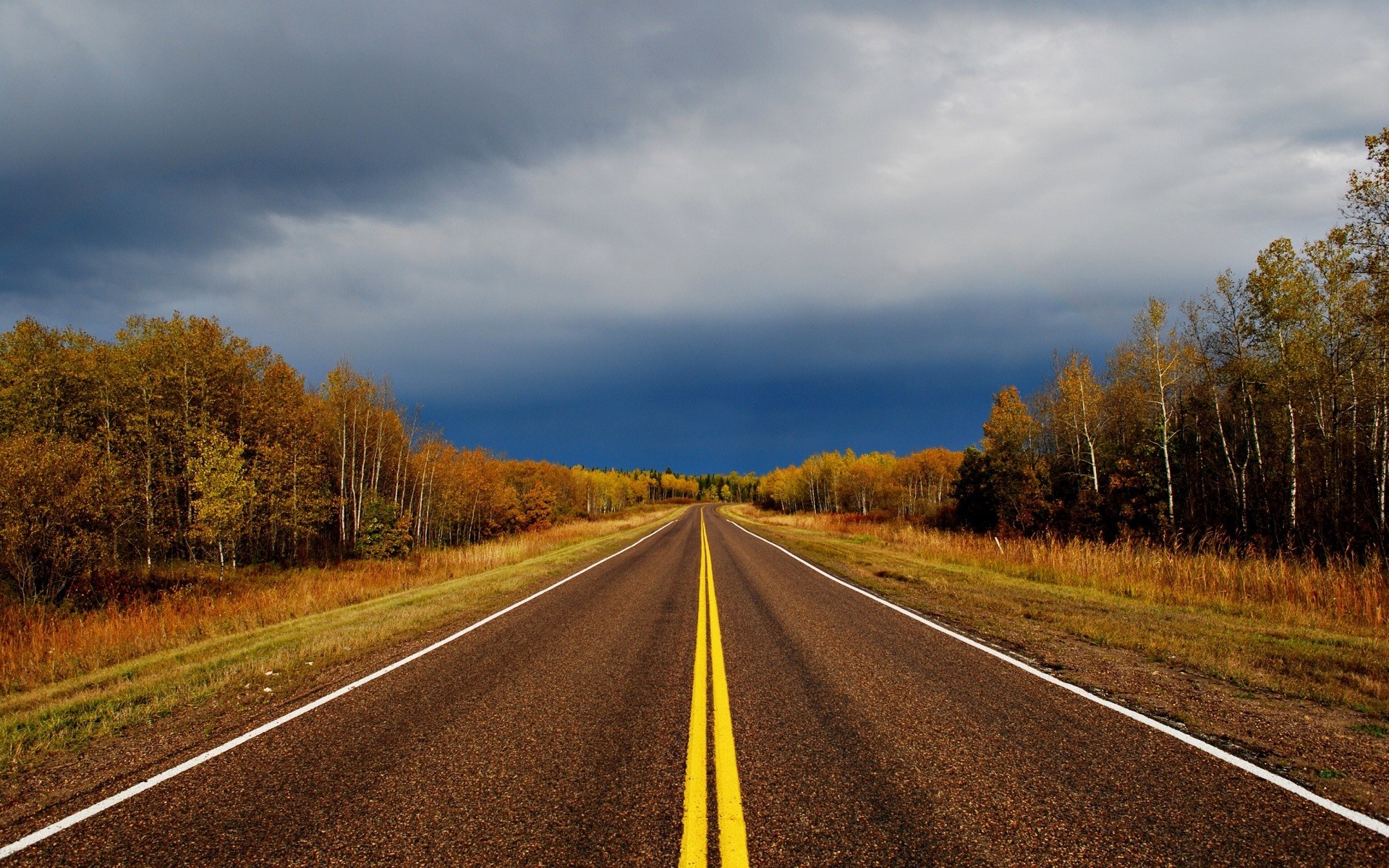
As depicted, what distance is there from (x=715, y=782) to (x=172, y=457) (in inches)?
1308

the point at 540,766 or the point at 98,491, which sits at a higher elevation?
the point at 98,491

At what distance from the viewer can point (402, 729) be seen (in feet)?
16.5

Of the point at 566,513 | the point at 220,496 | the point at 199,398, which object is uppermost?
the point at 199,398

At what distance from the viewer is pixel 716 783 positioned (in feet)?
12.6

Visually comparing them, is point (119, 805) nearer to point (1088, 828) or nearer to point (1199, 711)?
point (1088, 828)

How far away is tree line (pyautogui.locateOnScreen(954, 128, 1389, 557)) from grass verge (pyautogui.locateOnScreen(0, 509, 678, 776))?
69.2ft

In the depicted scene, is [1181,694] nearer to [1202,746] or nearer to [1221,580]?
[1202,746]

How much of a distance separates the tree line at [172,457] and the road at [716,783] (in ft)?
56.7

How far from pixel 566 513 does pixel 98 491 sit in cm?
7153

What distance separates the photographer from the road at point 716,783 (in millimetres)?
3127

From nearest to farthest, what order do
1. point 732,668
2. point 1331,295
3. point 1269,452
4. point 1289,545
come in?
point 732,668 < point 1289,545 < point 1331,295 < point 1269,452

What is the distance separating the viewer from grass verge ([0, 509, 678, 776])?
233 inches

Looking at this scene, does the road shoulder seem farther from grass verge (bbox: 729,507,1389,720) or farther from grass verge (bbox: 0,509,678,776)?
grass verge (bbox: 0,509,678,776)

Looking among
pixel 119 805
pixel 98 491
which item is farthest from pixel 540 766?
pixel 98 491
